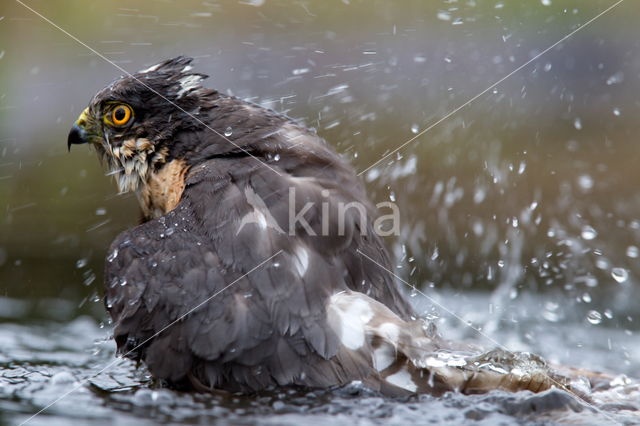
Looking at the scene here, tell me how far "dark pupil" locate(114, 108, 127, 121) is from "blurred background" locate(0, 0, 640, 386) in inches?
62.1

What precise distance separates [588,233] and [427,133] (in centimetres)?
226

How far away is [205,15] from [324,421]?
7683 millimetres

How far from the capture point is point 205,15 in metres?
9.92

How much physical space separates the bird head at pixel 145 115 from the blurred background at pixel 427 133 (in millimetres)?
1444

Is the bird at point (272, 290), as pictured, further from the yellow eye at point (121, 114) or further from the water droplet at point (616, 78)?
the water droplet at point (616, 78)

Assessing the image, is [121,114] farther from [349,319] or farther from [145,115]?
[349,319]

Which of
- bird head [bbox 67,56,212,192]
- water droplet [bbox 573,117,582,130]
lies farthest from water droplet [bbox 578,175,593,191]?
bird head [bbox 67,56,212,192]

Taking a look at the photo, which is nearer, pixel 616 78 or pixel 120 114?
pixel 120 114

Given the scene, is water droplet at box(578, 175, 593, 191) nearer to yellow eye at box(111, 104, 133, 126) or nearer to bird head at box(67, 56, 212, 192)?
bird head at box(67, 56, 212, 192)

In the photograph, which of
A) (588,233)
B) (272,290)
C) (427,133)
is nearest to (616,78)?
(427,133)

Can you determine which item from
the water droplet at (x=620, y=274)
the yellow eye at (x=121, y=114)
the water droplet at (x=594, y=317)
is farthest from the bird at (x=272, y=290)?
the water droplet at (x=620, y=274)

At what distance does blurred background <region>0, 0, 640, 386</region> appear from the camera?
239 inches

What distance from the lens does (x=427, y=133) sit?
8.74 m

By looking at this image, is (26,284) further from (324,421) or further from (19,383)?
(324,421)
